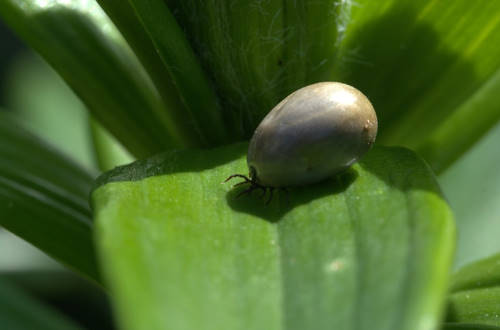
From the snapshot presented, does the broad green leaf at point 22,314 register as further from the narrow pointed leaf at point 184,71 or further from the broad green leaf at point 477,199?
the broad green leaf at point 477,199

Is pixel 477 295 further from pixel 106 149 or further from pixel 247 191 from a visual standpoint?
pixel 106 149

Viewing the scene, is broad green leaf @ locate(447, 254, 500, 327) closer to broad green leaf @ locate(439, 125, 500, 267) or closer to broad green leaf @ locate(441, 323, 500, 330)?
broad green leaf @ locate(441, 323, 500, 330)

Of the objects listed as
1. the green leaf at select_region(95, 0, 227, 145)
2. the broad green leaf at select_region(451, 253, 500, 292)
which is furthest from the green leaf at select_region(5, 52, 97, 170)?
the broad green leaf at select_region(451, 253, 500, 292)

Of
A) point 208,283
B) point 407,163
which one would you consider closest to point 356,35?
point 407,163

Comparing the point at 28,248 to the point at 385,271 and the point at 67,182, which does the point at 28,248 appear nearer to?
the point at 67,182

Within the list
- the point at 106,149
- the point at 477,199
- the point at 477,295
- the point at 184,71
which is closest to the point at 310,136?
the point at 184,71

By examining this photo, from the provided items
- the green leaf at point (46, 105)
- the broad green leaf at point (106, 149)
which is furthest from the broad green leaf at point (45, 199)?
the green leaf at point (46, 105)

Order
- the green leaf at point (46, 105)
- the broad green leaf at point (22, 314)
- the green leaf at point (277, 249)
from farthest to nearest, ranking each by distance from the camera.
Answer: the green leaf at point (46, 105), the broad green leaf at point (22, 314), the green leaf at point (277, 249)
